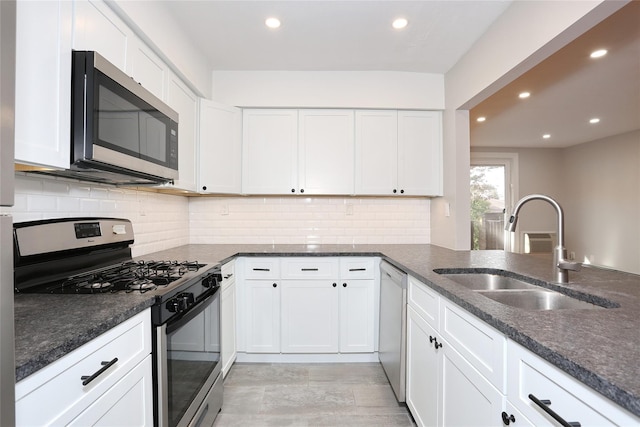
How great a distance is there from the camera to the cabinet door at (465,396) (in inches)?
40.9

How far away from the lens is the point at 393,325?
219 cm

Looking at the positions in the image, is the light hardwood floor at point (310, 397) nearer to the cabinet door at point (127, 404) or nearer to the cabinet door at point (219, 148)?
the cabinet door at point (127, 404)

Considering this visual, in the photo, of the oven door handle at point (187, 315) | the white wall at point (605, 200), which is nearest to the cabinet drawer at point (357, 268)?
the oven door handle at point (187, 315)

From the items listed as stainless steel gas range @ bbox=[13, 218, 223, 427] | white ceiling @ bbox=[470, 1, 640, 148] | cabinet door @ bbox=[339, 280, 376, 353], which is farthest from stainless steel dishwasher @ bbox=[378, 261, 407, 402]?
white ceiling @ bbox=[470, 1, 640, 148]

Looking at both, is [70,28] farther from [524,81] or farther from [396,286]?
[524,81]

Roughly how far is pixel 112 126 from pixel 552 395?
1.75 meters

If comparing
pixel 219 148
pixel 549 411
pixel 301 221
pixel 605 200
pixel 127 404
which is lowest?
pixel 127 404

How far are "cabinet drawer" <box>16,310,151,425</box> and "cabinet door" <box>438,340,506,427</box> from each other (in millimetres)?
1211

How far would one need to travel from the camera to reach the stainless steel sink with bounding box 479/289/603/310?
1380 mm

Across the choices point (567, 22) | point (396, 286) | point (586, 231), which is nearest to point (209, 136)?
point (396, 286)

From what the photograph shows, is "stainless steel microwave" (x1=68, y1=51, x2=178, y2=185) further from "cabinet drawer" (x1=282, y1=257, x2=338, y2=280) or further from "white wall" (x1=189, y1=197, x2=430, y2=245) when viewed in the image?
"white wall" (x1=189, y1=197, x2=430, y2=245)

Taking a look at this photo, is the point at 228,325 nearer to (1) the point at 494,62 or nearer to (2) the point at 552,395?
(2) the point at 552,395

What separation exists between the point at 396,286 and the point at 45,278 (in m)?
1.88

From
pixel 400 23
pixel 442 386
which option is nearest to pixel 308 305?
pixel 442 386
